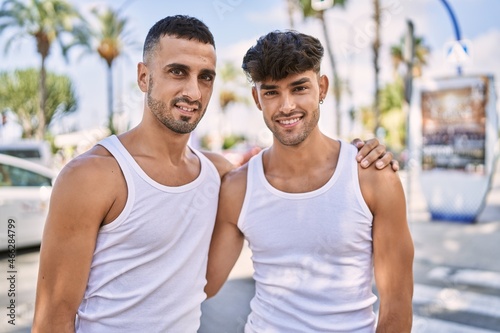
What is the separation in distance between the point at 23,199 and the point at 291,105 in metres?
6.72

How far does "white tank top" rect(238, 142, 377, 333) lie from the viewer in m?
2.02

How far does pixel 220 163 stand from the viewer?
8.45ft

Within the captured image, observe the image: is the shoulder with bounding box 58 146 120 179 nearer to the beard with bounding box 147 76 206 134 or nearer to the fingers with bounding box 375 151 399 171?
the beard with bounding box 147 76 206 134

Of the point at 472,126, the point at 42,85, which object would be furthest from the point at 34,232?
the point at 42,85

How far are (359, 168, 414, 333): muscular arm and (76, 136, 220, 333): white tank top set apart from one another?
0.80 metres

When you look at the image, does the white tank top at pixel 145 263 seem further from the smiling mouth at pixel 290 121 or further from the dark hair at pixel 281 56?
the dark hair at pixel 281 56

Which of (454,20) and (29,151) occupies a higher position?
(454,20)

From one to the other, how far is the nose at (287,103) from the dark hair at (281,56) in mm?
91

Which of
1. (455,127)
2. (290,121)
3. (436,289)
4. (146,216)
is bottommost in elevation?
(436,289)

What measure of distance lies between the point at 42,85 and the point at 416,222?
74.5ft

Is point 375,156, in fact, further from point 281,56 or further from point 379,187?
point 281,56

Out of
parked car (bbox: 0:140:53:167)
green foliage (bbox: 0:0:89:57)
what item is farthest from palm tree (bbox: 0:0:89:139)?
parked car (bbox: 0:140:53:167)

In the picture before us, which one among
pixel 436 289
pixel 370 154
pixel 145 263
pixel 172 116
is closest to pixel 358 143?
pixel 370 154

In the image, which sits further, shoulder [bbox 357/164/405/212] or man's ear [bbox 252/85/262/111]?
man's ear [bbox 252/85/262/111]
